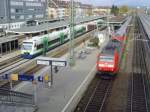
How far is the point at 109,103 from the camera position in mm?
21594

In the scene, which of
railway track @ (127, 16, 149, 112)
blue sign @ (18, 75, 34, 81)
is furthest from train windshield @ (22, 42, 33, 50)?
blue sign @ (18, 75, 34, 81)

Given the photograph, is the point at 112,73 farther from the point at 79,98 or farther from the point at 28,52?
the point at 28,52

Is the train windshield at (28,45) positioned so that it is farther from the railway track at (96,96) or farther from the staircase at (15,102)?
the staircase at (15,102)

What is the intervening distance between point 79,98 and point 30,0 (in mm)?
66086

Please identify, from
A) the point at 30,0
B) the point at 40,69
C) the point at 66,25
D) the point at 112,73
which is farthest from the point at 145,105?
the point at 30,0

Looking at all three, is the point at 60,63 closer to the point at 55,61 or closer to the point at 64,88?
the point at 55,61

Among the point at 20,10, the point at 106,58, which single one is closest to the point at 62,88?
the point at 106,58

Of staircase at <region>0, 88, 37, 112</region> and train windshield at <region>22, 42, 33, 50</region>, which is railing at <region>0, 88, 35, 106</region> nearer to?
staircase at <region>0, 88, 37, 112</region>

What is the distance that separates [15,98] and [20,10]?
2405 inches

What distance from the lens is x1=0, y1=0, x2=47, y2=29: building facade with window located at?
228 feet

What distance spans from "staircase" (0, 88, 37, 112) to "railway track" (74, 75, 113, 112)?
10.4ft

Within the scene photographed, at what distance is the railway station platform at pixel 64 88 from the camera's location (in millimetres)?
20734

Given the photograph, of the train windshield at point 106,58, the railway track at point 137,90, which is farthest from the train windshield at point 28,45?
the railway track at point 137,90

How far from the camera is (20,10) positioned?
78188 millimetres
